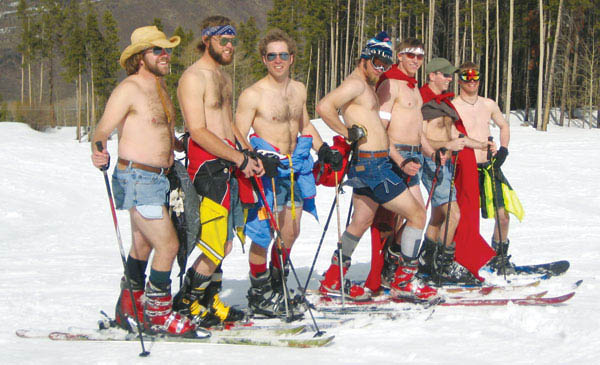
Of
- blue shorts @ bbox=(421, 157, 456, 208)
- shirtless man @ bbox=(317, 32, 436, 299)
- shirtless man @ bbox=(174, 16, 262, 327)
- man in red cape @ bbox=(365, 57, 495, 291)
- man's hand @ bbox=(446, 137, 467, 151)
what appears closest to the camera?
shirtless man @ bbox=(174, 16, 262, 327)

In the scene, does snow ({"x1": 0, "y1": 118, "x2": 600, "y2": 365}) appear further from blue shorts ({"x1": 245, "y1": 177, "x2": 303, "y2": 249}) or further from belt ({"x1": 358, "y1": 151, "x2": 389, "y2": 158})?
belt ({"x1": 358, "y1": 151, "x2": 389, "y2": 158})

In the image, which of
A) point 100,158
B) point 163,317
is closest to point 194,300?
point 163,317

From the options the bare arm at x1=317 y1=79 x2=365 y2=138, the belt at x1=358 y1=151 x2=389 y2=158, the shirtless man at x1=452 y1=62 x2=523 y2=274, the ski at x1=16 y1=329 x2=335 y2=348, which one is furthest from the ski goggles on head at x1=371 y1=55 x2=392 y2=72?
the ski at x1=16 y1=329 x2=335 y2=348

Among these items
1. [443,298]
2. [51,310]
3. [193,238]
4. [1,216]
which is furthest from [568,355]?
[1,216]

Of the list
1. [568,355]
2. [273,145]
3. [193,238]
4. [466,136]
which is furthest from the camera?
[466,136]

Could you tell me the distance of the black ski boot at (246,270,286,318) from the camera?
4.96 m

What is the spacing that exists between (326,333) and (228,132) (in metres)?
1.73

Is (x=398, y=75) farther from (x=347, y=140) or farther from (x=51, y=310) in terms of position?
(x=51, y=310)

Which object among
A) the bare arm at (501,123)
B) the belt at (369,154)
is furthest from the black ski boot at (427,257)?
the belt at (369,154)

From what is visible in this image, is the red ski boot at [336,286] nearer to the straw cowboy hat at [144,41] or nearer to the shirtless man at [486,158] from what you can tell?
the shirtless man at [486,158]

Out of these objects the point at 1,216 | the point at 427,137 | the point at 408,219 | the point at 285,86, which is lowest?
the point at 1,216

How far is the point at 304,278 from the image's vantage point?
261 inches

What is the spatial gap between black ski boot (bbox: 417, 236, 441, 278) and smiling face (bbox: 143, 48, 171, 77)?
3587 millimetres

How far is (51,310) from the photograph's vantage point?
208 inches
